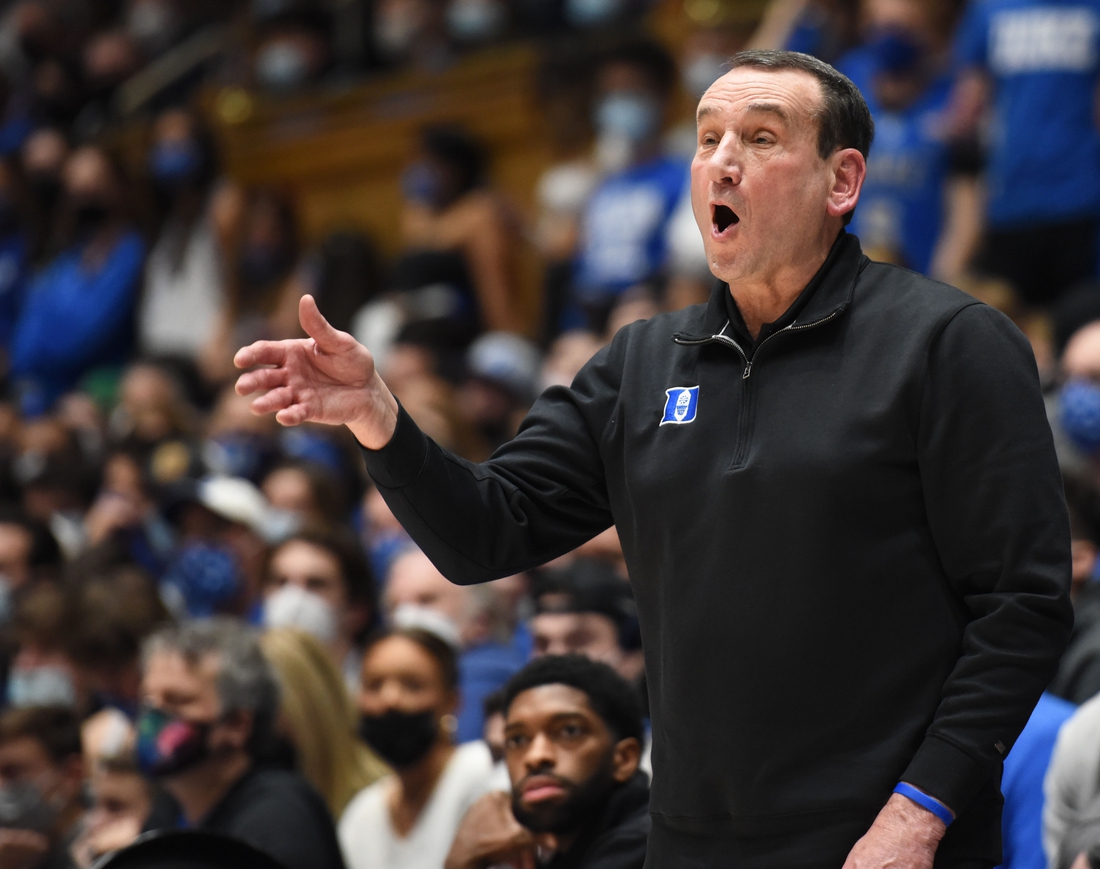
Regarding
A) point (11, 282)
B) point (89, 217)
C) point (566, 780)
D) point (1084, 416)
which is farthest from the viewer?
point (11, 282)

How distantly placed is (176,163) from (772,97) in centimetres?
856

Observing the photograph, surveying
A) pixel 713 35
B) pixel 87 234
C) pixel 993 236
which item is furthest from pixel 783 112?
pixel 87 234

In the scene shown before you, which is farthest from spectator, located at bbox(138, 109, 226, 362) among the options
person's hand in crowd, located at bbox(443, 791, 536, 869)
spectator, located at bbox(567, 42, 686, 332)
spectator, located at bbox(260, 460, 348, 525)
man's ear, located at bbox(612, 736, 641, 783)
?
man's ear, located at bbox(612, 736, 641, 783)

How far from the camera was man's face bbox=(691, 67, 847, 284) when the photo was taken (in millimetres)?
1960

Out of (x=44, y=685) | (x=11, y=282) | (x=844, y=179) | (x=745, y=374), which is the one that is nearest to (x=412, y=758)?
(x=44, y=685)

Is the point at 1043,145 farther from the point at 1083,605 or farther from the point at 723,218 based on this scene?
the point at 723,218

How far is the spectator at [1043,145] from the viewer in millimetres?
5980

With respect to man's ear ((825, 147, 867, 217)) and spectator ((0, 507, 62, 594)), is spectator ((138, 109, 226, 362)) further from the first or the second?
man's ear ((825, 147, 867, 217))

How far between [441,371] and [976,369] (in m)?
5.57

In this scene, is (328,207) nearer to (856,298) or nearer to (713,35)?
(713,35)

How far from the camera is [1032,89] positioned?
19.9ft

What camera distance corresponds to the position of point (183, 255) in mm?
9734

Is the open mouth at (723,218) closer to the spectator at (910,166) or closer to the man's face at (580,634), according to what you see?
the man's face at (580,634)

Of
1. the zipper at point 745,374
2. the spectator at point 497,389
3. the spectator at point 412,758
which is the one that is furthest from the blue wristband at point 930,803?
the spectator at point 497,389
